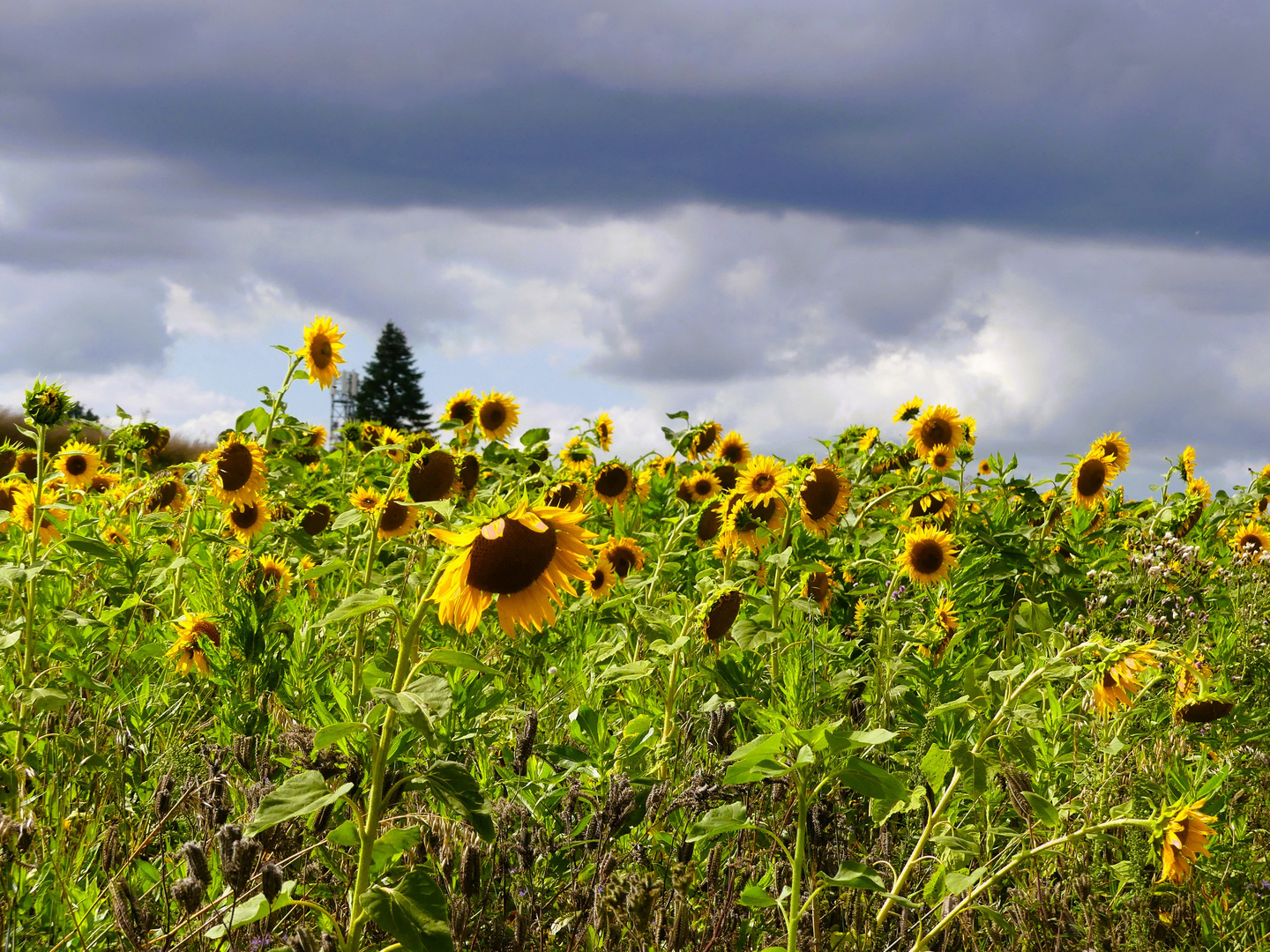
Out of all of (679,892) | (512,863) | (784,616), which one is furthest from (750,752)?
(784,616)

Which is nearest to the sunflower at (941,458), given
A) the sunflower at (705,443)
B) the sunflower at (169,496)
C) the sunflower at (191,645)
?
the sunflower at (705,443)

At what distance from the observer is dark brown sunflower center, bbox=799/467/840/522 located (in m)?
4.04

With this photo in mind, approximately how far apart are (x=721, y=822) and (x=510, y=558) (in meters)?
0.64

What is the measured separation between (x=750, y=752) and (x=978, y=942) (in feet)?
3.85

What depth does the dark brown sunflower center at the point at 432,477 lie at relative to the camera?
3932mm

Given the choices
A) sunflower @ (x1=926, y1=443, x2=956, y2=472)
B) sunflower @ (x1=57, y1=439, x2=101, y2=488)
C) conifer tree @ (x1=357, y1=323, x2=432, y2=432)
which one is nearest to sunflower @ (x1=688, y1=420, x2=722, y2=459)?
sunflower @ (x1=926, y1=443, x2=956, y2=472)

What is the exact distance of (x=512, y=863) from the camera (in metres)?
2.16

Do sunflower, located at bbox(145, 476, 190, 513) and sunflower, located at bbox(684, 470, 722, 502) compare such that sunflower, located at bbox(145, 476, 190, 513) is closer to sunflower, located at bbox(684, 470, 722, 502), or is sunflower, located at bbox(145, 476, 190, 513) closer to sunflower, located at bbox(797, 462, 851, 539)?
sunflower, located at bbox(684, 470, 722, 502)

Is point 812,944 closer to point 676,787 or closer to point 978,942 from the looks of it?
point 978,942

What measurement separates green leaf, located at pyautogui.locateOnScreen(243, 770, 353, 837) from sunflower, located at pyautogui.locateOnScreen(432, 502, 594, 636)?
0.39 meters

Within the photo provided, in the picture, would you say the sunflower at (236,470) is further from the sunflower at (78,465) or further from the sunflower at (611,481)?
the sunflower at (611,481)

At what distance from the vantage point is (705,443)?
23.2 feet

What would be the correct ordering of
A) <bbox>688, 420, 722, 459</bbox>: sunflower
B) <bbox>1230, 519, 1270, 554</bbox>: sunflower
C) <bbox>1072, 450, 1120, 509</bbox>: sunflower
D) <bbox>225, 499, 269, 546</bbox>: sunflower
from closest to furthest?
<bbox>225, 499, 269, 546</bbox>: sunflower < <bbox>1072, 450, 1120, 509</bbox>: sunflower < <bbox>1230, 519, 1270, 554</bbox>: sunflower < <bbox>688, 420, 722, 459</bbox>: sunflower

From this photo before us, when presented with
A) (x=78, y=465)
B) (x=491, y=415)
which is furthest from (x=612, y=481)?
(x=78, y=465)
